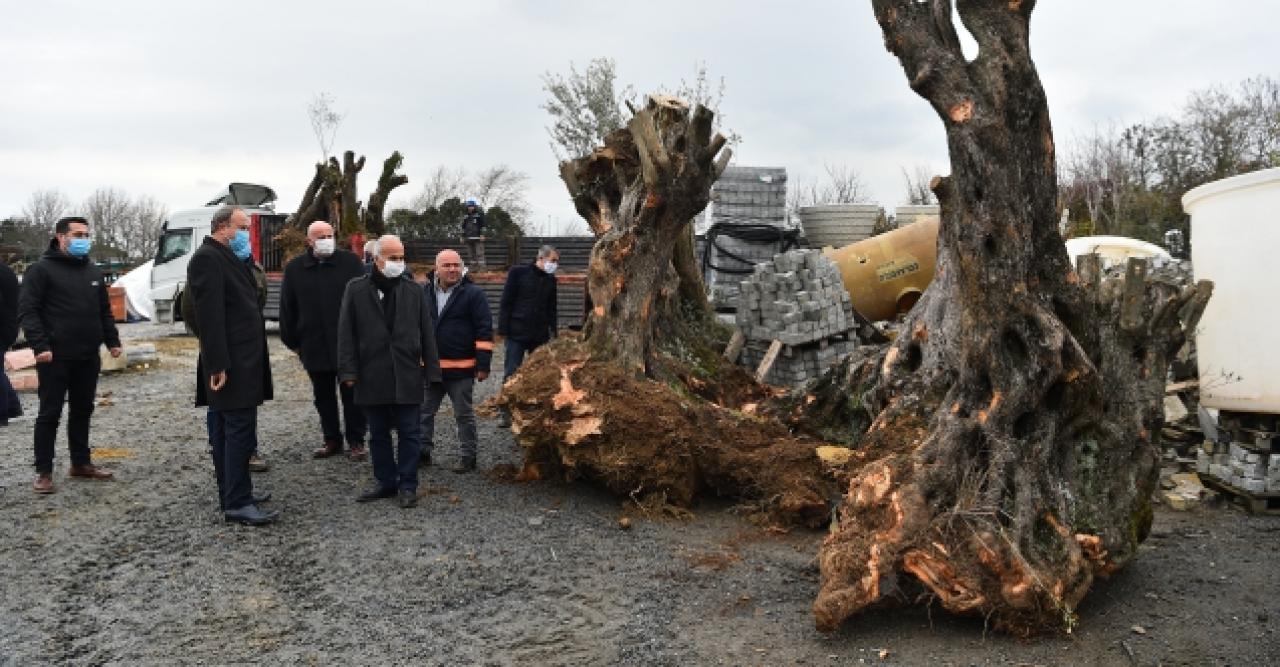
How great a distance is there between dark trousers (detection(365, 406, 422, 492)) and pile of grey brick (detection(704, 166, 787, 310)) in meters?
7.35

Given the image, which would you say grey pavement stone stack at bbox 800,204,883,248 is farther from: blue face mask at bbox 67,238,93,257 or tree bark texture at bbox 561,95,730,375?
blue face mask at bbox 67,238,93,257

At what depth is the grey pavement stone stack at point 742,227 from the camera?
574 inches

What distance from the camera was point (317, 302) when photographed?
801 centimetres

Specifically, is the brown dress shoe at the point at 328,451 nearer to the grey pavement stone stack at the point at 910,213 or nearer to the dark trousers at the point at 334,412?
the dark trousers at the point at 334,412

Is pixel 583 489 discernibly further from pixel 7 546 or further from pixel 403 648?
pixel 7 546

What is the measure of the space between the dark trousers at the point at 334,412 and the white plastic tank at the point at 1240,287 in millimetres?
6472

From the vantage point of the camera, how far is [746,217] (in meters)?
15.7

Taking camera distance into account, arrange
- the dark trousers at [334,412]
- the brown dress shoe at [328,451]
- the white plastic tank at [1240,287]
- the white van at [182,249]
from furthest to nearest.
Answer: the white van at [182,249] < the brown dress shoe at [328,451] < the dark trousers at [334,412] < the white plastic tank at [1240,287]

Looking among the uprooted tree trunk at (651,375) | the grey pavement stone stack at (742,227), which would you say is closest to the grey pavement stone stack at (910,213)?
the grey pavement stone stack at (742,227)

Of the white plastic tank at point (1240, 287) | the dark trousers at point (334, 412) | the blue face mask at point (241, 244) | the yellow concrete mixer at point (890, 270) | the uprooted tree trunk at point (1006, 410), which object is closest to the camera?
the uprooted tree trunk at point (1006, 410)

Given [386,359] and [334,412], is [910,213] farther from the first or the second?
[386,359]

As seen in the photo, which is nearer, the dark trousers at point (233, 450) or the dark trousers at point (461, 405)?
the dark trousers at point (233, 450)

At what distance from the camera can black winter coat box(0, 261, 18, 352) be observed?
29.8 ft

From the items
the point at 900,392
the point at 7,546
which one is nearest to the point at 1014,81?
the point at 900,392
